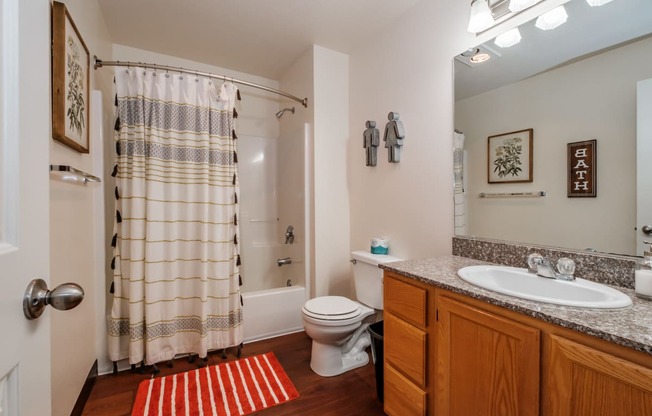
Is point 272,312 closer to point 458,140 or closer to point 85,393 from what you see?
point 85,393

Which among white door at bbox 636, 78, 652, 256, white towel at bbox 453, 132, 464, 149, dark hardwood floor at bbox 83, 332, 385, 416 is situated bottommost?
dark hardwood floor at bbox 83, 332, 385, 416

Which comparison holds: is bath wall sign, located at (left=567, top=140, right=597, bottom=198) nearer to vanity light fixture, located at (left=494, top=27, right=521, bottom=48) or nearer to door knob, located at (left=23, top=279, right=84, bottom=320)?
vanity light fixture, located at (left=494, top=27, right=521, bottom=48)

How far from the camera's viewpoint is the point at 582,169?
114 centimetres

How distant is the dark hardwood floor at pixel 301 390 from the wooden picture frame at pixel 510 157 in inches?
55.5

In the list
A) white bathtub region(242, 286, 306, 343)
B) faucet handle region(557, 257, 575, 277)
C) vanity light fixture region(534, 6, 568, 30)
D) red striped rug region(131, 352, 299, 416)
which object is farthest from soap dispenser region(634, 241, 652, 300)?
white bathtub region(242, 286, 306, 343)

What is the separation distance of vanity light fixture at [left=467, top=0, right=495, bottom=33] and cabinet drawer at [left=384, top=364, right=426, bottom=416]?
69.7 inches

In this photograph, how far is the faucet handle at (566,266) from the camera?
43.0 inches

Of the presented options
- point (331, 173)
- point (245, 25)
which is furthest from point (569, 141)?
point (245, 25)

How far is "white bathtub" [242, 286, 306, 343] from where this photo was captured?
7.38ft

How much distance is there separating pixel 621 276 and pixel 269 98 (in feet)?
10.0

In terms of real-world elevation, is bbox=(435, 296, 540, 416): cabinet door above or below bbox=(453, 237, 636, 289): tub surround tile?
below

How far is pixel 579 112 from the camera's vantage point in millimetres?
1149

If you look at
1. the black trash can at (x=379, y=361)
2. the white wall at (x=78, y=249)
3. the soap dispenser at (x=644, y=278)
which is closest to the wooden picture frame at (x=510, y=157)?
the soap dispenser at (x=644, y=278)

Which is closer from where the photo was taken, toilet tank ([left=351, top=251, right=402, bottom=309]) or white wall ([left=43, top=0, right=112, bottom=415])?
white wall ([left=43, top=0, right=112, bottom=415])
